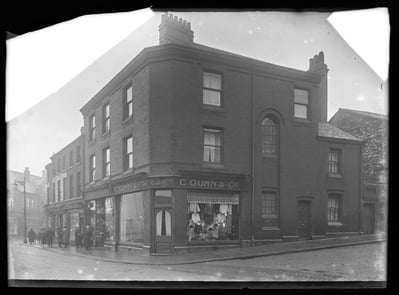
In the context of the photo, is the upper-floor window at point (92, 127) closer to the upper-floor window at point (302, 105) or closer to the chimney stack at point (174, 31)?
the chimney stack at point (174, 31)

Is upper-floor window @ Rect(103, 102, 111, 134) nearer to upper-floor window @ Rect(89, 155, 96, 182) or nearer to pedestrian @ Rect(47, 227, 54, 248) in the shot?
upper-floor window @ Rect(89, 155, 96, 182)

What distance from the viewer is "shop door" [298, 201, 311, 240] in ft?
23.8

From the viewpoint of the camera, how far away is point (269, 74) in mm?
7223

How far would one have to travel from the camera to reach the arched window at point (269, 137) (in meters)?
7.22

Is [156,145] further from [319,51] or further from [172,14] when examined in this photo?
[319,51]

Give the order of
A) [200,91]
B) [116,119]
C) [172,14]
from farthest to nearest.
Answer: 1. [116,119]
2. [200,91]
3. [172,14]

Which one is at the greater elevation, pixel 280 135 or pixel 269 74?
pixel 269 74

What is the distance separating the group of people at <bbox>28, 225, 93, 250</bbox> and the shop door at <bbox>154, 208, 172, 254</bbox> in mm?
1295

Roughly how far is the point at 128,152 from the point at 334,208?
3.60 m

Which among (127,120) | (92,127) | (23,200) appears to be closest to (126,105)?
(127,120)

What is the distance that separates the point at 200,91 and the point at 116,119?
162 cm

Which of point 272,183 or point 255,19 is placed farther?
point 272,183

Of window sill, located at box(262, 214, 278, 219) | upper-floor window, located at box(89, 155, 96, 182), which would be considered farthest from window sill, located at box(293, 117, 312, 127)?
upper-floor window, located at box(89, 155, 96, 182)

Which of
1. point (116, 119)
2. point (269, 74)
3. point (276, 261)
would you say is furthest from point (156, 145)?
point (276, 261)
